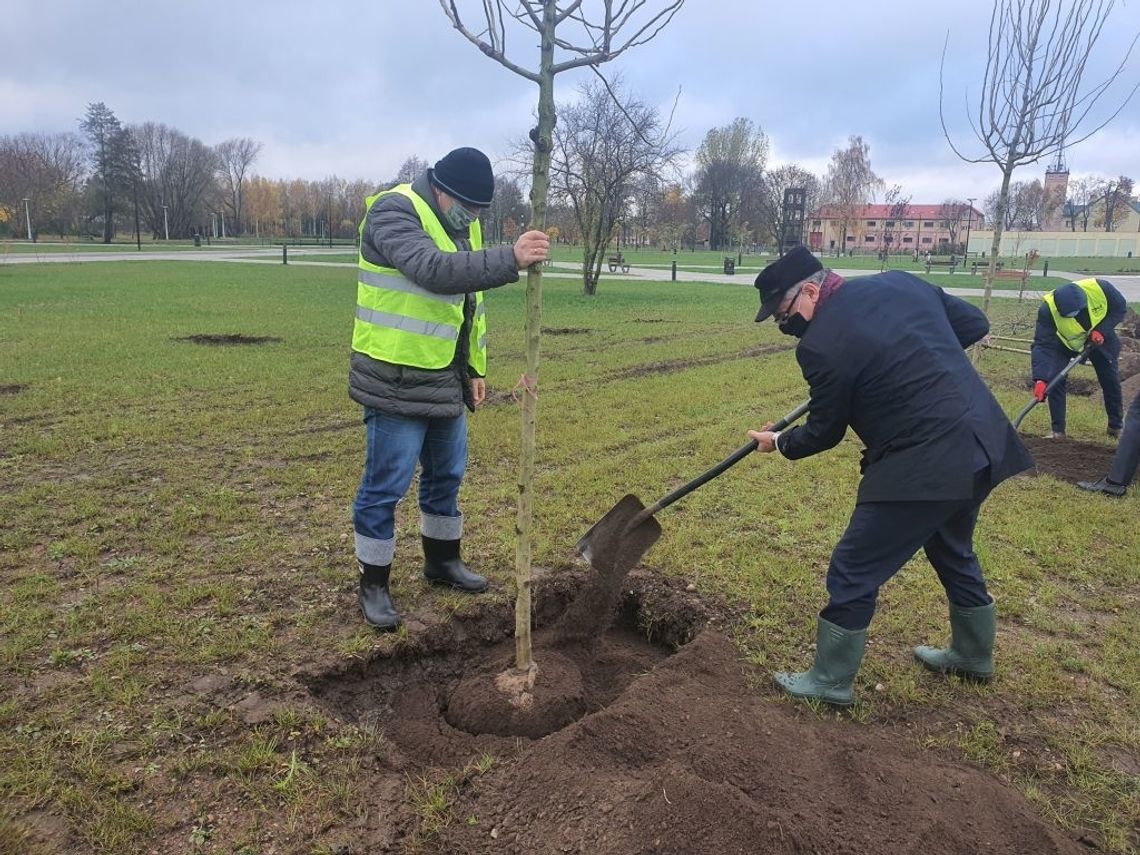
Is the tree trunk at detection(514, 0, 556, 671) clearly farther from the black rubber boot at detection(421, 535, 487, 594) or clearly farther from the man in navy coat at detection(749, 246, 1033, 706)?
the black rubber boot at detection(421, 535, 487, 594)

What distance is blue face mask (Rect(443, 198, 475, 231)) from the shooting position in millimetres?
3387

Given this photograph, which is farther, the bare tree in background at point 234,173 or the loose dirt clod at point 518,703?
the bare tree in background at point 234,173

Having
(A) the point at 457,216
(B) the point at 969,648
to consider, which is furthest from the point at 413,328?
(B) the point at 969,648

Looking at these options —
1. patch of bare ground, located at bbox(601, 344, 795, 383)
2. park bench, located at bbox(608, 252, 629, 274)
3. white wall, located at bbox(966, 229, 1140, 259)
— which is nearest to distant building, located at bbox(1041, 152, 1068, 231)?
white wall, located at bbox(966, 229, 1140, 259)

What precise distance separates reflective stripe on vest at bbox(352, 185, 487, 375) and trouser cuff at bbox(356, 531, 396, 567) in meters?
0.89

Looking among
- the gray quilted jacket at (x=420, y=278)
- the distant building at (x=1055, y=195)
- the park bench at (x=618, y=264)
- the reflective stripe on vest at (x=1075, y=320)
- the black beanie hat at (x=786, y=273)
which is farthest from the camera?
the distant building at (x=1055, y=195)

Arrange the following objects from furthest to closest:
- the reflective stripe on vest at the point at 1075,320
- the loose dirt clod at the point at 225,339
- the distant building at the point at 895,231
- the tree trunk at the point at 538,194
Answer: the distant building at the point at 895,231 → the loose dirt clod at the point at 225,339 → the reflective stripe on vest at the point at 1075,320 → the tree trunk at the point at 538,194

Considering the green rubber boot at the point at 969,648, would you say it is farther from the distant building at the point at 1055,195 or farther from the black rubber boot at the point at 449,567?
the distant building at the point at 1055,195

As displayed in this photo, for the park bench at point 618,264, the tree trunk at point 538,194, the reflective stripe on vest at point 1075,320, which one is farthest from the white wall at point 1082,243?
the tree trunk at point 538,194

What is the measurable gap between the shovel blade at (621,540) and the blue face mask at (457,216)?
1.56 m

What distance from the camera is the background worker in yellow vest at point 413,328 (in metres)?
3.15

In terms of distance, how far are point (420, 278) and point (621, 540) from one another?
1.65 metres

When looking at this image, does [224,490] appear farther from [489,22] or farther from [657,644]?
[489,22]

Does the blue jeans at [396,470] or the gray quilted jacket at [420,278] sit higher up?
the gray quilted jacket at [420,278]
